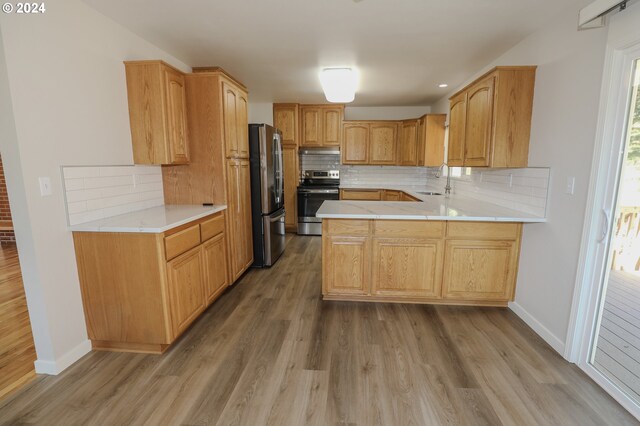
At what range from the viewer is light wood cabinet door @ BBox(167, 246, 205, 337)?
209cm

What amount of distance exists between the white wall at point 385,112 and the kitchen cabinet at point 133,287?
448 centimetres

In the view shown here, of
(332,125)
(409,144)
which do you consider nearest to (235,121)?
(332,125)

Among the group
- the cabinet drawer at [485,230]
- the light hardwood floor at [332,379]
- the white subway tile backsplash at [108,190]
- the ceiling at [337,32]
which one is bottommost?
the light hardwood floor at [332,379]

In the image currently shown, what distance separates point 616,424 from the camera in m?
1.51

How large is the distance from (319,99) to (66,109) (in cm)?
381

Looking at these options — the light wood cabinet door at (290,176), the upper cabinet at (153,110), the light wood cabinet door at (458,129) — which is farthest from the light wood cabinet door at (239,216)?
the light wood cabinet door at (458,129)

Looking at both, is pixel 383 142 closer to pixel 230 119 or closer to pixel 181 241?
pixel 230 119

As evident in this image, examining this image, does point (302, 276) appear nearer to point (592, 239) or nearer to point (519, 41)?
point (592, 239)

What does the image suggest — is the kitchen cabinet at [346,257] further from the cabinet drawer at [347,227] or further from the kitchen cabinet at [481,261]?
the kitchen cabinet at [481,261]

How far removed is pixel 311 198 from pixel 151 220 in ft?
11.0

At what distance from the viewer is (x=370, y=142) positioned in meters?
5.51

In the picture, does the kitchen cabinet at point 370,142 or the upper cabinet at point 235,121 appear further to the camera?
the kitchen cabinet at point 370,142

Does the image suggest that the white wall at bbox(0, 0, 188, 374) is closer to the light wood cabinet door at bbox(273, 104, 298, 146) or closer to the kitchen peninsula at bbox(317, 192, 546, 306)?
the kitchen peninsula at bbox(317, 192, 546, 306)

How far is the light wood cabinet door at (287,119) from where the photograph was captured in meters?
5.33
